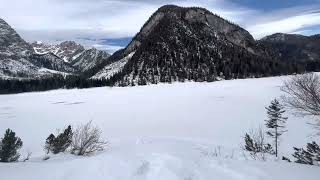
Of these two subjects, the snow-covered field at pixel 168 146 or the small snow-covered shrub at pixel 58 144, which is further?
the small snow-covered shrub at pixel 58 144

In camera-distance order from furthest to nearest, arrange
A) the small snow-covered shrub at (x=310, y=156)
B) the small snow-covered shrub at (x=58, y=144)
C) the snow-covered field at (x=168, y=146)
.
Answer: the small snow-covered shrub at (x=58, y=144)
the small snow-covered shrub at (x=310, y=156)
the snow-covered field at (x=168, y=146)

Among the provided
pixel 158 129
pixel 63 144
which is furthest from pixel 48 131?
pixel 63 144

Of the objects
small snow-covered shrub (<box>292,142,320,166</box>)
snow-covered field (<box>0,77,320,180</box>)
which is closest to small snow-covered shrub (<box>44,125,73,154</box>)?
snow-covered field (<box>0,77,320,180</box>)

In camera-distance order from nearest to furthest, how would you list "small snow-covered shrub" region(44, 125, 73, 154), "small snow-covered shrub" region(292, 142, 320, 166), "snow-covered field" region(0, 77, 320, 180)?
"snow-covered field" region(0, 77, 320, 180) < "small snow-covered shrub" region(292, 142, 320, 166) < "small snow-covered shrub" region(44, 125, 73, 154)

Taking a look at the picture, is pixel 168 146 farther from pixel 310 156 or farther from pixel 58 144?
pixel 58 144

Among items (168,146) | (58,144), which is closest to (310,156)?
(168,146)

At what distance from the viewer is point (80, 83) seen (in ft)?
654

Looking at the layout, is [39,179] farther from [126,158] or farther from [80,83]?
[80,83]

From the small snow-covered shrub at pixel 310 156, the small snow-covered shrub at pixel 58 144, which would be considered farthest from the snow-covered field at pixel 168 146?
the small snow-covered shrub at pixel 310 156

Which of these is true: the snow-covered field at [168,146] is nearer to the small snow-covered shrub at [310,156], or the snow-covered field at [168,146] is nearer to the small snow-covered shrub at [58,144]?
the small snow-covered shrub at [58,144]

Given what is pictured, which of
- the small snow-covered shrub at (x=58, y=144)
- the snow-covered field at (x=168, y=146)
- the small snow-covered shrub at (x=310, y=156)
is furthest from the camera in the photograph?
the small snow-covered shrub at (x=58, y=144)

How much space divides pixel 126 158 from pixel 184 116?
3892 centimetres

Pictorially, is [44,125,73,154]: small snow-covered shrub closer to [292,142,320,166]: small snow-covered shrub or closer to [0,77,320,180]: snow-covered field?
[0,77,320,180]: snow-covered field

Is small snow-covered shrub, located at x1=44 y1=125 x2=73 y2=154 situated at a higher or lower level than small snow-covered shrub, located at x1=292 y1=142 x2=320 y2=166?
lower
